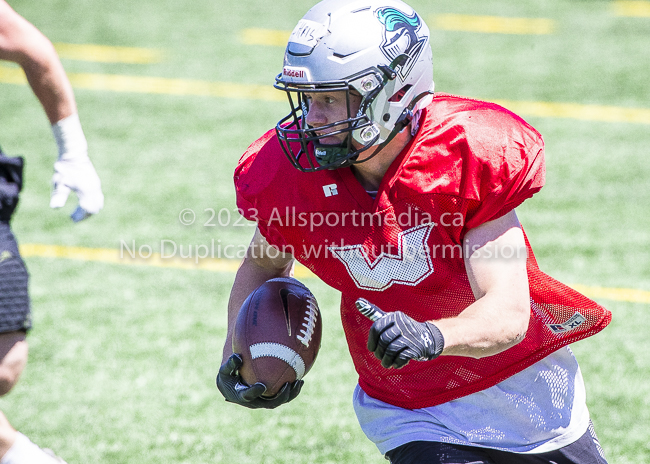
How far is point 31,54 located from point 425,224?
150 cm

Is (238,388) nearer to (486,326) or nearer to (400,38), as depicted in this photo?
(486,326)

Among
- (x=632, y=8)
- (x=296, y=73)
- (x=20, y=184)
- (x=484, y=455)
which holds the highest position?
(x=296, y=73)

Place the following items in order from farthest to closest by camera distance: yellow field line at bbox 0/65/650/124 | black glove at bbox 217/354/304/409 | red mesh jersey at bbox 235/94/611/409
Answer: yellow field line at bbox 0/65/650/124 → black glove at bbox 217/354/304/409 → red mesh jersey at bbox 235/94/611/409

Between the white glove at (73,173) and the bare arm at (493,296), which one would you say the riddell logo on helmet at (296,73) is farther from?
the white glove at (73,173)

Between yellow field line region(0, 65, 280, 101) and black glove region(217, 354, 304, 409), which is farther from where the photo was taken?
yellow field line region(0, 65, 280, 101)

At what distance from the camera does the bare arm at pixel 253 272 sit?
2707 mm

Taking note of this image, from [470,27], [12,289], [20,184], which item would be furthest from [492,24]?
[12,289]

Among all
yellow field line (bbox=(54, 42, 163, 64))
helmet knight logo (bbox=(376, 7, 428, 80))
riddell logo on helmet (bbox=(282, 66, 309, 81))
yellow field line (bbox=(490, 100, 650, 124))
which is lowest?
yellow field line (bbox=(54, 42, 163, 64))

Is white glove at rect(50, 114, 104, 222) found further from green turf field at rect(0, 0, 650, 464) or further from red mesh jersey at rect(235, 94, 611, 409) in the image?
green turf field at rect(0, 0, 650, 464)

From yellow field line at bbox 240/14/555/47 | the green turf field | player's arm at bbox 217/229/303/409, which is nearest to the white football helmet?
player's arm at bbox 217/229/303/409

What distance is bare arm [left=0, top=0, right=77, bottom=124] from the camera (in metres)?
2.84

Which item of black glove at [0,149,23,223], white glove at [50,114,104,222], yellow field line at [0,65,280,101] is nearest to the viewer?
black glove at [0,149,23,223]

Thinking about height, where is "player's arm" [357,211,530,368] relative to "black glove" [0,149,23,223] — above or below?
above

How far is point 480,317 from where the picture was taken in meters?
2.07
